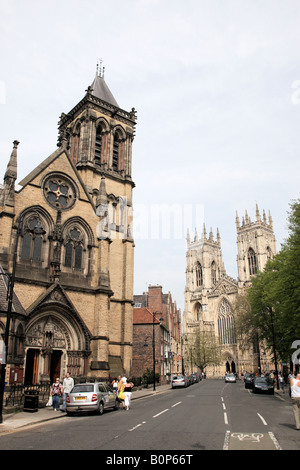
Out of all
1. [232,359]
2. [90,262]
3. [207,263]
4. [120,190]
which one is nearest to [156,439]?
[90,262]

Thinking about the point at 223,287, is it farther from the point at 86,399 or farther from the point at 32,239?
the point at 86,399

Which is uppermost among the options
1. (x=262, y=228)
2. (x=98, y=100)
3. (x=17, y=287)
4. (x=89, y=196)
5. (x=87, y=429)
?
(x=262, y=228)

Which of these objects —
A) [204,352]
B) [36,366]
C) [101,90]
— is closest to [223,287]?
[204,352]

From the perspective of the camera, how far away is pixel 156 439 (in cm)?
965

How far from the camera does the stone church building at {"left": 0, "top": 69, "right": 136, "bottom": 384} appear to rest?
77.9ft

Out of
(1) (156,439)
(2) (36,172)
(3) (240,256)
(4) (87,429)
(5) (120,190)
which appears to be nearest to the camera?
(1) (156,439)

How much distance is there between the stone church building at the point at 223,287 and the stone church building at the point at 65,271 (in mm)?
58475

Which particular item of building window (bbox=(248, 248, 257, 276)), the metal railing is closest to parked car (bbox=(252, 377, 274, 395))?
the metal railing

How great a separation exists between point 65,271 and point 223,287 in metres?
76.6

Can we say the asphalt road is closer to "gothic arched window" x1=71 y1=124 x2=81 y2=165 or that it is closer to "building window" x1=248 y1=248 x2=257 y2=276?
"gothic arched window" x1=71 y1=124 x2=81 y2=165

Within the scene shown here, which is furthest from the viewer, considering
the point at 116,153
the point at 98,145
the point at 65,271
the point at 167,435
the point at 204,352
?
the point at 204,352

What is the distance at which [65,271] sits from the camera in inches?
1065

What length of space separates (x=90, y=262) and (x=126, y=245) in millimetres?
5481
